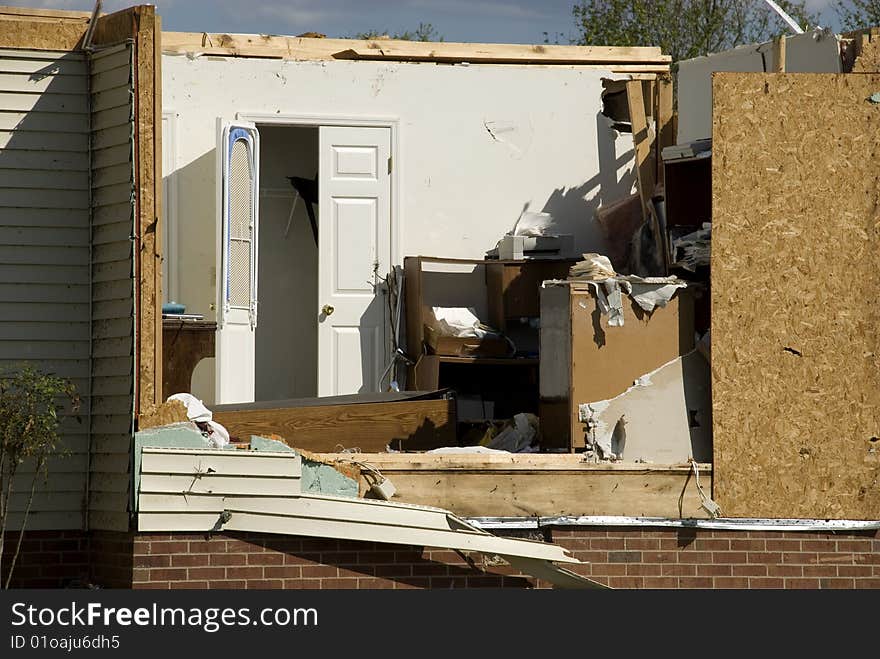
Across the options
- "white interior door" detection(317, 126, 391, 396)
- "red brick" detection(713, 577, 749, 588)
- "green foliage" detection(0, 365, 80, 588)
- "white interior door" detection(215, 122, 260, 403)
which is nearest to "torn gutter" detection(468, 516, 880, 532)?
"red brick" detection(713, 577, 749, 588)

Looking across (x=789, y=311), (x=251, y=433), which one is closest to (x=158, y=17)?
(x=251, y=433)

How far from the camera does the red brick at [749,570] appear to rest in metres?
8.05

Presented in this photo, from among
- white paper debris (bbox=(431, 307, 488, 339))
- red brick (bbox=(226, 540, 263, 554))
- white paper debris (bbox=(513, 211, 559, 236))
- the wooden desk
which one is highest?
white paper debris (bbox=(513, 211, 559, 236))

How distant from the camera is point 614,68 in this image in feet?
36.0

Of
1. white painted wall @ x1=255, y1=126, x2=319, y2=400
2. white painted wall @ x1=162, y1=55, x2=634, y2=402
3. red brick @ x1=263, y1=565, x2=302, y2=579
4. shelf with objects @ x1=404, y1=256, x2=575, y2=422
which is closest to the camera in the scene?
red brick @ x1=263, y1=565, x2=302, y2=579

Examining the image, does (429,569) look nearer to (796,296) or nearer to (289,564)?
(289,564)

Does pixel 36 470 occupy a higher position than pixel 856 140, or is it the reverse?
pixel 856 140

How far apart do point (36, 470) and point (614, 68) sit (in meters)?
5.92

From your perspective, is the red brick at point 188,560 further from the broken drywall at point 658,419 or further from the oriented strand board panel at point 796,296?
the oriented strand board panel at point 796,296

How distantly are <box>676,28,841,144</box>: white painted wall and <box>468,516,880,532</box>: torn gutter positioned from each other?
307cm

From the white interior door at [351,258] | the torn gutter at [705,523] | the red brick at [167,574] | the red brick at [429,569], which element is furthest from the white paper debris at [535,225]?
the red brick at [167,574]

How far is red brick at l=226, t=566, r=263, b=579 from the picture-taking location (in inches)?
298

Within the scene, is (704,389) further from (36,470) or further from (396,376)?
(36,470)

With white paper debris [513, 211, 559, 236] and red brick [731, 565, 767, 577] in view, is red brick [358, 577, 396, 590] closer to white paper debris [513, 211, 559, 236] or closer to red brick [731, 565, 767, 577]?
red brick [731, 565, 767, 577]
